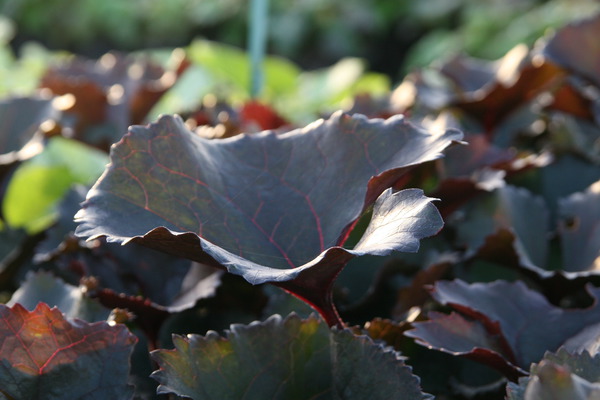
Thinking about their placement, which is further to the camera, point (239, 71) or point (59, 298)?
point (239, 71)

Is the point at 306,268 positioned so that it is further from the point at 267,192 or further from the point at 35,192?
the point at 35,192

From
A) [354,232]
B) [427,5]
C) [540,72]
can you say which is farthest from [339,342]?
[427,5]

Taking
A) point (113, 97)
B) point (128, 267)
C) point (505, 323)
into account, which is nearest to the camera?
point (505, 323)

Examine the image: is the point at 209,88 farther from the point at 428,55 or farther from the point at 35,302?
the point at 428,55

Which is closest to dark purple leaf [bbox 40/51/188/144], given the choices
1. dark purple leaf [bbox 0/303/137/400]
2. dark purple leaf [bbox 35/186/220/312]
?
dark purple leaf [bbox 35/186/220/312]

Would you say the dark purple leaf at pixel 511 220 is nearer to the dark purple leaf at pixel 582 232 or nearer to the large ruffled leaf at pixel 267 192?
the dark purple leaf at pixel 582 232

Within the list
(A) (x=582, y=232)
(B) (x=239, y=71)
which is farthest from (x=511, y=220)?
(B) (x=239, y=71)
